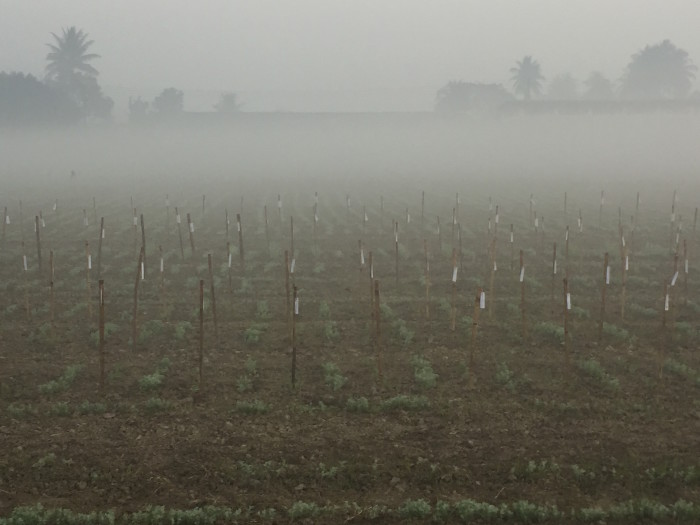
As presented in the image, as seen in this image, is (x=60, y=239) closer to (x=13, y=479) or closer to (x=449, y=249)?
(x=449, y=249)

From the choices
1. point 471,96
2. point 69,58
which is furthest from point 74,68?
point 471,96

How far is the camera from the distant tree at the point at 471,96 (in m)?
104

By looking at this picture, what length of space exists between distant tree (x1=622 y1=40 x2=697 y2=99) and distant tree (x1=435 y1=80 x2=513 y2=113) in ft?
59.9

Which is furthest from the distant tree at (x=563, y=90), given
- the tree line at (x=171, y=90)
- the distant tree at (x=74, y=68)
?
the distant tree at (x=74, y=68)

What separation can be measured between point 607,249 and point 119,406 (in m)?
13.8

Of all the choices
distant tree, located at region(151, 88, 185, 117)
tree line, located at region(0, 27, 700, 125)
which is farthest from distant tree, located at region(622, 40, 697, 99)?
distant tree, located at region(151, 88, 185, 117)

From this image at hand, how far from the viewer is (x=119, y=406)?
8070mm

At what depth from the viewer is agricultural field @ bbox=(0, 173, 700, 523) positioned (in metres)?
6.20

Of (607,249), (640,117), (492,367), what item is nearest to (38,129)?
(640,117)

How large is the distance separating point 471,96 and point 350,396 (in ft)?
335

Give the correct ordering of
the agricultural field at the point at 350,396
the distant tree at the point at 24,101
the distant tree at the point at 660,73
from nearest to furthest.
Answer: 1. the agricultural field at the point at 350,396
2. the distant tree at the point at 24,101
3. the distant tree at the point at 660,73

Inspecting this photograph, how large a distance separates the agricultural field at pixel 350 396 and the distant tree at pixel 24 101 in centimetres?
6386

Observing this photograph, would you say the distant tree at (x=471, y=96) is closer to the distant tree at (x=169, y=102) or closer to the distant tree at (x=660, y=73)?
the distant tree at (x=660, y=73)

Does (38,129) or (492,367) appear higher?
(38,129)
